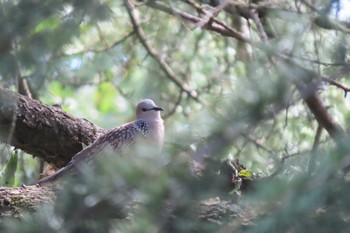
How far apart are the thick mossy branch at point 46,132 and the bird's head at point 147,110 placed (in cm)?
57

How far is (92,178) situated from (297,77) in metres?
0.67

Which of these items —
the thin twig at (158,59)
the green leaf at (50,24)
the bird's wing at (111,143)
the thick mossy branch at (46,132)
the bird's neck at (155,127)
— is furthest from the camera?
the thin twig at (158,59)

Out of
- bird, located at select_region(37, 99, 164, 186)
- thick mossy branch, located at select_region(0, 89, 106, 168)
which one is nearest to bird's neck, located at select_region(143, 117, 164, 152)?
bird, located at select_region(37, 99, 164, 186)

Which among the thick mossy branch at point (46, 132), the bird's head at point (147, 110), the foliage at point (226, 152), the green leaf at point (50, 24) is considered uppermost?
the bird's head at point (147, 110)

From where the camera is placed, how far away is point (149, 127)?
17.9ft

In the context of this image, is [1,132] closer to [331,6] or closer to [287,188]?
[331,6]

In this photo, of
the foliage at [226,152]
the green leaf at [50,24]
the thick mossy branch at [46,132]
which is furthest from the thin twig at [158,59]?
the green leaf at [50,24]

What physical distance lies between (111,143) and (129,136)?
32cm

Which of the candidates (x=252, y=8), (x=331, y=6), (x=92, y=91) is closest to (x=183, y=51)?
(x=252, y=8)

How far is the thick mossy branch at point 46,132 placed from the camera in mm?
4707

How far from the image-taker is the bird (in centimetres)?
463

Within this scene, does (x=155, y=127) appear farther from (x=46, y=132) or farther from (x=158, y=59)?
(x=46, y=132)

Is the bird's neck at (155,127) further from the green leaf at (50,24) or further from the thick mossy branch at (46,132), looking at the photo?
the green leaf at (50,24)

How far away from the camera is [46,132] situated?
4871mm
